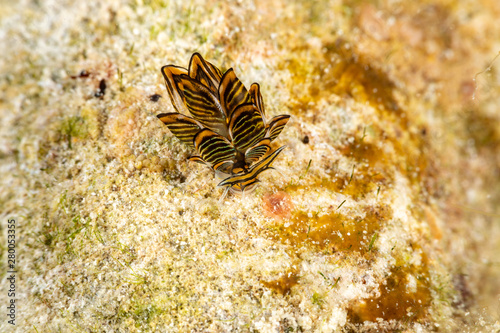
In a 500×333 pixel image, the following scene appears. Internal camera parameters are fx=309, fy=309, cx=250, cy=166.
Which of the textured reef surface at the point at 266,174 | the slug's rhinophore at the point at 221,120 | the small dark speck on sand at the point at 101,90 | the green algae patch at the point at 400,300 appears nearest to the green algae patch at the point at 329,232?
the textured reef surface at the point at 266,174

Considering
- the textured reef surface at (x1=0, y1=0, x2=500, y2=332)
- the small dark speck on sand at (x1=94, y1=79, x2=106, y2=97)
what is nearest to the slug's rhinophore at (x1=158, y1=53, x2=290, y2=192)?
the textured reef surface at (x1=0, y1=0, x2=500, y2=332)

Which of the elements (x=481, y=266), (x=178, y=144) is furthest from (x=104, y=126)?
(x=481, y=266)

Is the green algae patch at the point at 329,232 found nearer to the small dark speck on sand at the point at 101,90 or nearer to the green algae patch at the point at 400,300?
the green algae patch at the point at 400,300

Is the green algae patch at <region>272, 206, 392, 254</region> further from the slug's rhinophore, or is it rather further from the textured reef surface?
the slug's rhinophore

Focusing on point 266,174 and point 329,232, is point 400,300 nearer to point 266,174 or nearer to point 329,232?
point 329,232

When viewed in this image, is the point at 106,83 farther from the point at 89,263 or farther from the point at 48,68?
the point at 89,263

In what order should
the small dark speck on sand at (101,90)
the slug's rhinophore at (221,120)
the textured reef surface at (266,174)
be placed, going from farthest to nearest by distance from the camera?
1. the small dark speck on sand at (101,90)
2. the textured reef surface at (266,174)
3. the slug's rhinophore at (221,120)

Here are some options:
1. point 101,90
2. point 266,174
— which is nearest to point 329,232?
point 266,174
